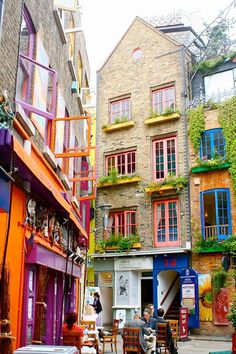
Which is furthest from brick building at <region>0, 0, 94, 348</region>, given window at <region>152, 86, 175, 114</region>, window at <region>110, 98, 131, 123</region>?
window at <region>110, 98, 131, 123</region>

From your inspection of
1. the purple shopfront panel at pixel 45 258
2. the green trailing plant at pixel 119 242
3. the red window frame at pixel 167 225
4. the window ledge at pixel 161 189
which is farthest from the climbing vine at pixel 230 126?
the purple shopfront panel at pixel 45 258

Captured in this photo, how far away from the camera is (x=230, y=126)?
70.8 feet

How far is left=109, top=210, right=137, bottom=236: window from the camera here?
78.8 feet

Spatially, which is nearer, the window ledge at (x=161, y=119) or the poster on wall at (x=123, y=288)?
the poster on wall at (x=123, y=288)

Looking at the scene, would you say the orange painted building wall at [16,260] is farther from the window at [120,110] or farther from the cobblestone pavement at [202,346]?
the window at [120,110]

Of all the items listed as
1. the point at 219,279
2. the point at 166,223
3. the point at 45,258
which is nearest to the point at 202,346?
the point at 219,279

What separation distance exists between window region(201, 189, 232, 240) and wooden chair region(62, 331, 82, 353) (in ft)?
42.7

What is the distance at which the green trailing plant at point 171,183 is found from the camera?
22344mm

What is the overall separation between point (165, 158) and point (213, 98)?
391cm

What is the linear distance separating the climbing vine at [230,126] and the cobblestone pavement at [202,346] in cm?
688

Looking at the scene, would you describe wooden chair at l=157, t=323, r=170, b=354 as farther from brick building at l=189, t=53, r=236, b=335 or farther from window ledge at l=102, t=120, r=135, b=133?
window ledge at l=102, t=120, r=135, b=133

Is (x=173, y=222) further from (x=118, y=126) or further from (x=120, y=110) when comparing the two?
(x=120, y=110)

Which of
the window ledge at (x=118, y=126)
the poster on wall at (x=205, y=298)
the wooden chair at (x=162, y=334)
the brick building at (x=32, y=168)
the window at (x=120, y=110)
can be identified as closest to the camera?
the brick building at (x=32, y=168)

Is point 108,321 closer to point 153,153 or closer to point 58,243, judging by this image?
point 153,153
